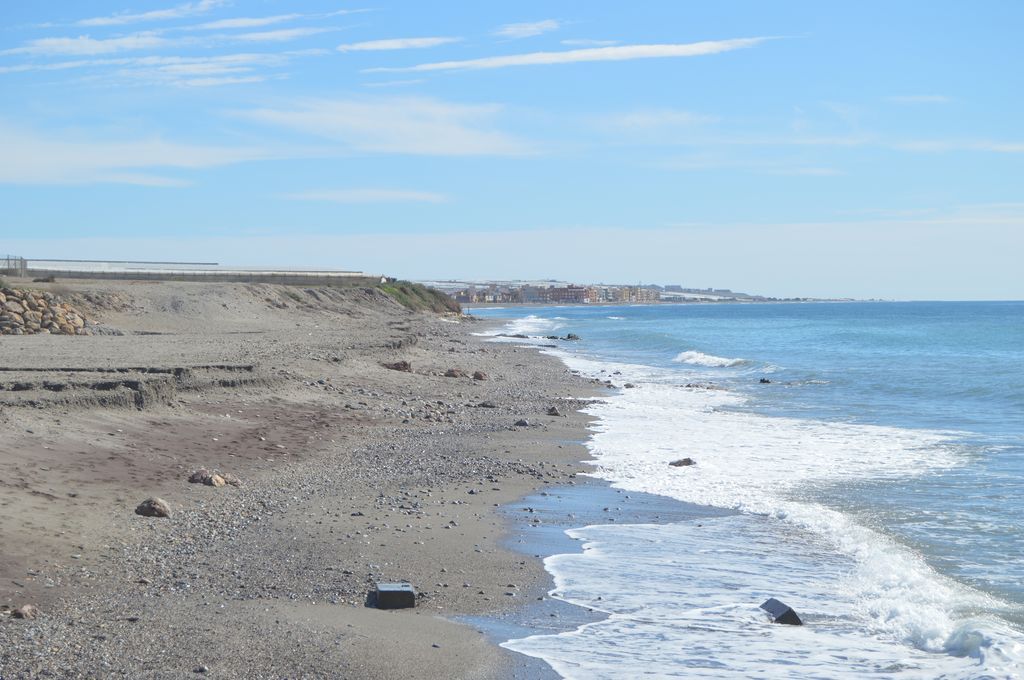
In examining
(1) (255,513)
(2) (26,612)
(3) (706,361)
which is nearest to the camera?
(2) (26,612)

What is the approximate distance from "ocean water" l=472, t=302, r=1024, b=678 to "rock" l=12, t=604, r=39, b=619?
3088 millimetres

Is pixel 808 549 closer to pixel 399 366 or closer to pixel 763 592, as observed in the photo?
pixel 763 592

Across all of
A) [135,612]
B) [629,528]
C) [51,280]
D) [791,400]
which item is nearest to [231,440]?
[629,528]

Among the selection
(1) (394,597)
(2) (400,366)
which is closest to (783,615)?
(1) (394,597)

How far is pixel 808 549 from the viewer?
10.1 m

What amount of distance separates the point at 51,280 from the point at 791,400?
33.8 meters

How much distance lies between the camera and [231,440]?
14.3m

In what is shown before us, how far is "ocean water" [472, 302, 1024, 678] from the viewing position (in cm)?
711

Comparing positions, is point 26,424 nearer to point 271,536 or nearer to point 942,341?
point 271,536

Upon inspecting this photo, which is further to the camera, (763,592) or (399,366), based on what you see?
(399,366)

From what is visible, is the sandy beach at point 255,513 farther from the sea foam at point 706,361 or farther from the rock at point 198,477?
the sea foam at point 706,361

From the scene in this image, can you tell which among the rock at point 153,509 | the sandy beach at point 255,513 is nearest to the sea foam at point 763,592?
the sandy beach at point 255,513

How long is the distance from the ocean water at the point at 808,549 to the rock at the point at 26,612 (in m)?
3.09

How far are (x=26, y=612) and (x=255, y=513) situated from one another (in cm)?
378
